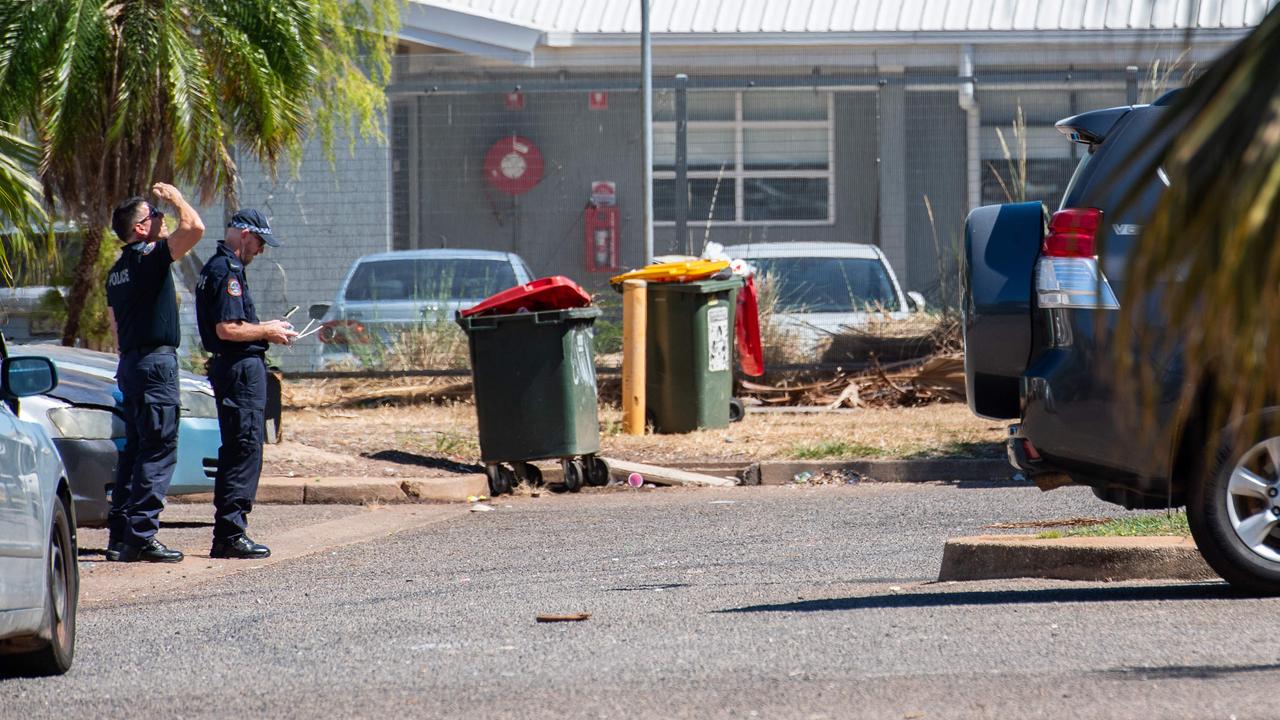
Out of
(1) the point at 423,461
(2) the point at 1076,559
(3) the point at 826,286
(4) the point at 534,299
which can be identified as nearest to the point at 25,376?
(2) the point at 1076,559

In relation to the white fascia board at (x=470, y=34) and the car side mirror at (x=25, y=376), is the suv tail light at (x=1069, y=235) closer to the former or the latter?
the car side mirror at (x=25, y=376)

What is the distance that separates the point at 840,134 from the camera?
1719 centimetres

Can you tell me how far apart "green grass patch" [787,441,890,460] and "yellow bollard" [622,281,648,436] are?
4.66ft

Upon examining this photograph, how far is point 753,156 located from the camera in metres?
18.4

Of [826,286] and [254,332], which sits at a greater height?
[254,332]

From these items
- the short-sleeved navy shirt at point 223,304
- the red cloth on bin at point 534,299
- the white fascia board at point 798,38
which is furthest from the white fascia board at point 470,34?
the short-sleeved navy shirt at point 223,304

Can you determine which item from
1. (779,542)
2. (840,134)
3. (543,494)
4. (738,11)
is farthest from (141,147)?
(738,11)

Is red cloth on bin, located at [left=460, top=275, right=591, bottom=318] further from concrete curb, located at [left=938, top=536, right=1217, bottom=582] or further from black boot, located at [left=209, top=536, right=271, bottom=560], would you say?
concrete curb, located at [left=938, top=536, right=1217, bottom=582]

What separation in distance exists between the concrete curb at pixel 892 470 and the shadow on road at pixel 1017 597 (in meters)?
5.08

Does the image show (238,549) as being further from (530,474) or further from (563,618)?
(530,474)

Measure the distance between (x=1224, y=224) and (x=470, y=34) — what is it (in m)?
19.1

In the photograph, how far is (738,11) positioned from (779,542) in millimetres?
13239

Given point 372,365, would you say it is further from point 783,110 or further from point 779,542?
point 779,542

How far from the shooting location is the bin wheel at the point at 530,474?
11586mm
